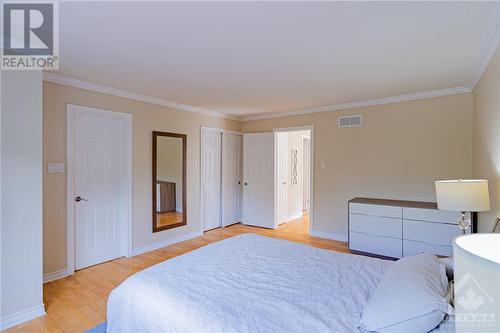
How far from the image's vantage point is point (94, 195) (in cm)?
352

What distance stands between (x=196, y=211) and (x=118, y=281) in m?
1.96

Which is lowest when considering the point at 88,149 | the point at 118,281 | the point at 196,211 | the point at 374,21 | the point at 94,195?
A: the point at 118,281

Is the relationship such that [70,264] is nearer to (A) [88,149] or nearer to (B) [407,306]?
(A) [88,149]

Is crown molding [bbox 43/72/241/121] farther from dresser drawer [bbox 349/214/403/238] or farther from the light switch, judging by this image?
dresser drawer [bbox 349/214/403/238]

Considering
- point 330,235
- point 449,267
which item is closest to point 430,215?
point 330,235

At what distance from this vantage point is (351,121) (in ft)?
14.6

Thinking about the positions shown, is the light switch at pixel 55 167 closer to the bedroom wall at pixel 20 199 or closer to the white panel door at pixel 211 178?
the bedroom wall at pixel 20 199

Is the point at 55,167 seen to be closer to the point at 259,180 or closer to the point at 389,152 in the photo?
the point at 259,180

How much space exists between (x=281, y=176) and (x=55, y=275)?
4.07 meters

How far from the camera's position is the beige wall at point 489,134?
213 centimetres

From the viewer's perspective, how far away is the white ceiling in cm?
175

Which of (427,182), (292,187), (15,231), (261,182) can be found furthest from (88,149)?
(427,182)

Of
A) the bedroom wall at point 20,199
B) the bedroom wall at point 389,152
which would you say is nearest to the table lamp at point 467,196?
the bedroom wall at point 389,152

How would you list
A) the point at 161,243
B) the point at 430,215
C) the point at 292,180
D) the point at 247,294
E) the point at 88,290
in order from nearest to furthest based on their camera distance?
the point at 247,294 < the point at 88,290 < the point at 430,215 < the point at 161,243 < the point at 292,180
